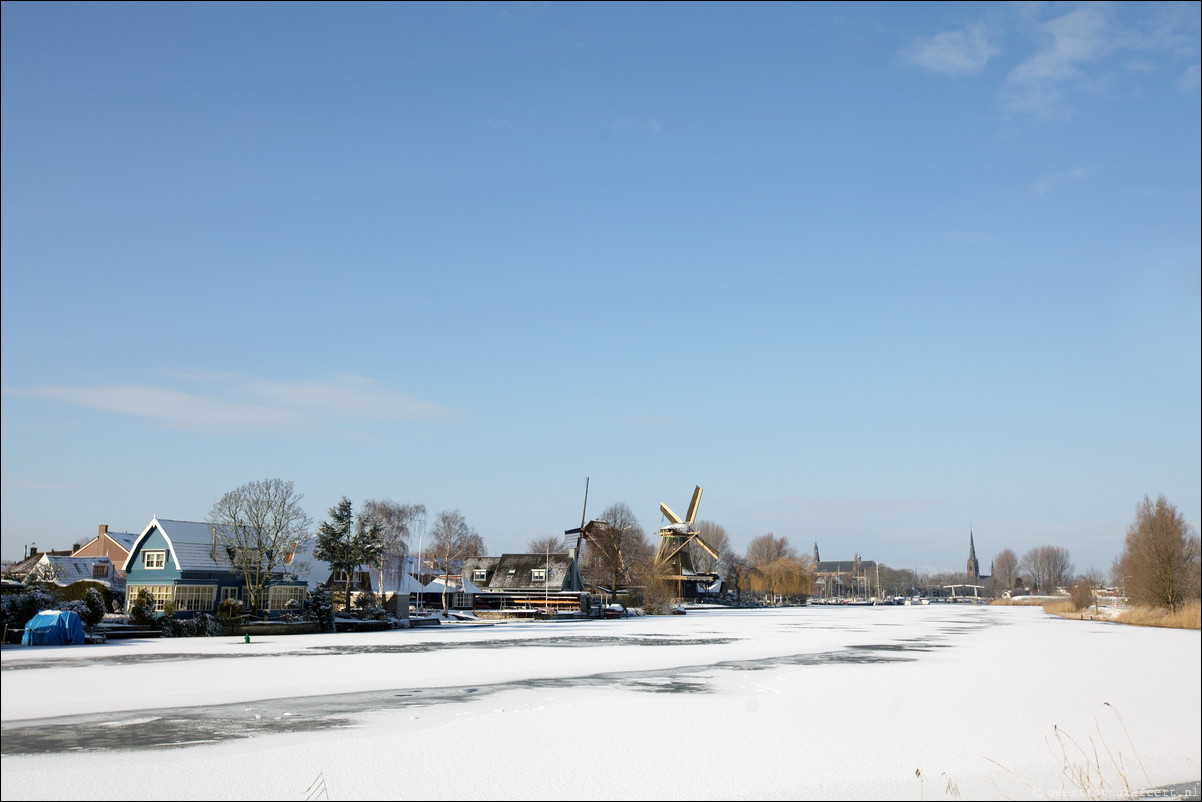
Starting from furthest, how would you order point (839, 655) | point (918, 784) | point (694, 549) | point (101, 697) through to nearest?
point (694, 549) → point (839, 655) → point (101, 697) → point (918, 784)

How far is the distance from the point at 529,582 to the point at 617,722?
61992 mm

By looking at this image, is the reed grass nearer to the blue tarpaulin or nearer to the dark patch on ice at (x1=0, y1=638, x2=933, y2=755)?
the dark patch on ice at (x1=0, y1=638, x2=933, y2=755)

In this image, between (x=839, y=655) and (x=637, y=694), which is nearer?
(x=637, y=694)

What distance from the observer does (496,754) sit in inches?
496

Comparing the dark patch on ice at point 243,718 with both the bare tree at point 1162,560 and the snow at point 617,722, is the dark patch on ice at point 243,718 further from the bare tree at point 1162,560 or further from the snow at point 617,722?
the bare tree at point 1162,560

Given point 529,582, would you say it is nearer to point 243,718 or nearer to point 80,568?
point 80,568

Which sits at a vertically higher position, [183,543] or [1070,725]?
[183,543]

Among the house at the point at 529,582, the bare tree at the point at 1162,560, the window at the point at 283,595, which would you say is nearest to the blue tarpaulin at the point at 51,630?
the window at the point at 283,595

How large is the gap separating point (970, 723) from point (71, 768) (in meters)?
14.9

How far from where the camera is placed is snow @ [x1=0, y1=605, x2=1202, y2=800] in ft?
36.3

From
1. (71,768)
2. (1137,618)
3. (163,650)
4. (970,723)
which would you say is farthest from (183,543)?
(1137,618)

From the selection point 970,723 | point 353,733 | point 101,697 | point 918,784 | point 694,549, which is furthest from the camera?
point 694,549

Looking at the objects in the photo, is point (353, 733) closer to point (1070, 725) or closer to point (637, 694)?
point (637, 694)

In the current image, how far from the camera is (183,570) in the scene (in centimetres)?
4866
